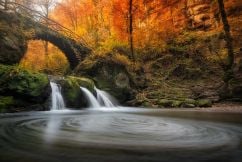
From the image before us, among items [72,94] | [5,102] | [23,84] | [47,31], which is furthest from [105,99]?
[5,102]

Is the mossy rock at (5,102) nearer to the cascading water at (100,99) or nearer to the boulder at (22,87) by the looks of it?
the boulder at (22,87)

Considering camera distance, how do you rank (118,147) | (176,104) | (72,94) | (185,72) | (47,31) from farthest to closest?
(185,72) < (47,31) < (176,104) < (72,94) < (118,147)

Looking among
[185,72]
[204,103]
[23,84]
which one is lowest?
[204,103]

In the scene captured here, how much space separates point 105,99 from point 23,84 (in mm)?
6584

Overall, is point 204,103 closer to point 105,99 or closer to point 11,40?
point 105,99

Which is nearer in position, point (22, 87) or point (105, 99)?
point (22, 87)

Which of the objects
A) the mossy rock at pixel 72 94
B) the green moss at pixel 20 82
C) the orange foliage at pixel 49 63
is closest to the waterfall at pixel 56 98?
the mossy rock at pixel 72 94

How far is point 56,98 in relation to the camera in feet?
48.8

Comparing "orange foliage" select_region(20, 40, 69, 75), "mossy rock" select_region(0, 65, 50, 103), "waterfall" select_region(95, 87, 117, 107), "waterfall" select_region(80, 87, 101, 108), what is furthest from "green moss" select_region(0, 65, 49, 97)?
"orange foliage" select_region(20, 40, 69, 75)

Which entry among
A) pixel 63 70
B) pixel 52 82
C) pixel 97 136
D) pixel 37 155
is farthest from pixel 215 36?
pixel 37 155

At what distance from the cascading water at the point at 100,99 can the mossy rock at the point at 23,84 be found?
3358 millimetres

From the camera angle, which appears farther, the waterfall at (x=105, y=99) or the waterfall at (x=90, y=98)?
the waterfall at (x=105, y=99)

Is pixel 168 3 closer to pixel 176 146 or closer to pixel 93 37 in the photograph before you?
pixel 93 37

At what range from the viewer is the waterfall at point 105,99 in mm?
17922
